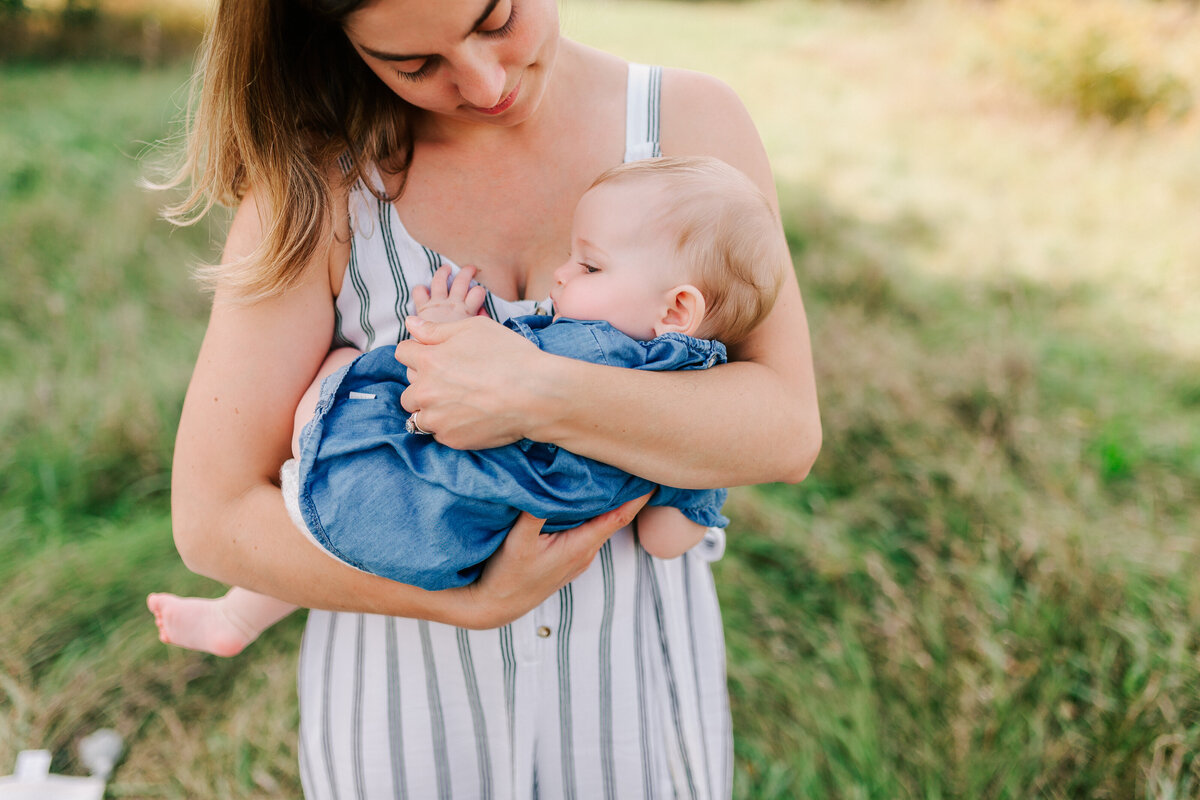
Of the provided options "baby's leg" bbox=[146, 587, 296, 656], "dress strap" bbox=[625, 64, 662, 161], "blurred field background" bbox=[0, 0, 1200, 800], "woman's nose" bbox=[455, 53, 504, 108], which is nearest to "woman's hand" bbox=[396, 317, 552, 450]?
"woman's nose" bbox=[455, 53, 504, 108]

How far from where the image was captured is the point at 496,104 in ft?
3.80

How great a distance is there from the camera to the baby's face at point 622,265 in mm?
→ 1241

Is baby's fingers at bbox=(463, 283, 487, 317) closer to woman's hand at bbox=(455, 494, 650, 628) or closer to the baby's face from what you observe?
the baby's face

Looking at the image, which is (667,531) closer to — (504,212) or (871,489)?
(504,212)

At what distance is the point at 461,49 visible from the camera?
3.47 feet

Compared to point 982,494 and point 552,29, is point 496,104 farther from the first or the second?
point 982,494

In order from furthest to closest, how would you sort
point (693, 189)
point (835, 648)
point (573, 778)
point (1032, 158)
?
point (1032, 158), point (835, 648), point (573, 778), point (693, 189)

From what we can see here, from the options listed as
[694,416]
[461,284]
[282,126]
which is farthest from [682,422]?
[282,126]

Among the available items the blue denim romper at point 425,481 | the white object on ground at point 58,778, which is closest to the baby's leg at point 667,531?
the blue denim romper at point 425,481

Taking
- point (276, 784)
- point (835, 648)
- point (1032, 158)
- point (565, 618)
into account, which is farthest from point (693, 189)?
point (1032, 158)

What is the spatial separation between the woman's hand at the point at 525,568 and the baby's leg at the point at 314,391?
34 cm

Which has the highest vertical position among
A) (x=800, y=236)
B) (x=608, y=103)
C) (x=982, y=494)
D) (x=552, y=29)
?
(x=552, y=29)

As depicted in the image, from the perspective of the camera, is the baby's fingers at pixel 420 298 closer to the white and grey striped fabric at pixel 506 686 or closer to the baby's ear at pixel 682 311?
the white and grey striped fabric at pixel 506 686

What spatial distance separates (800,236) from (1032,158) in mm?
2377
